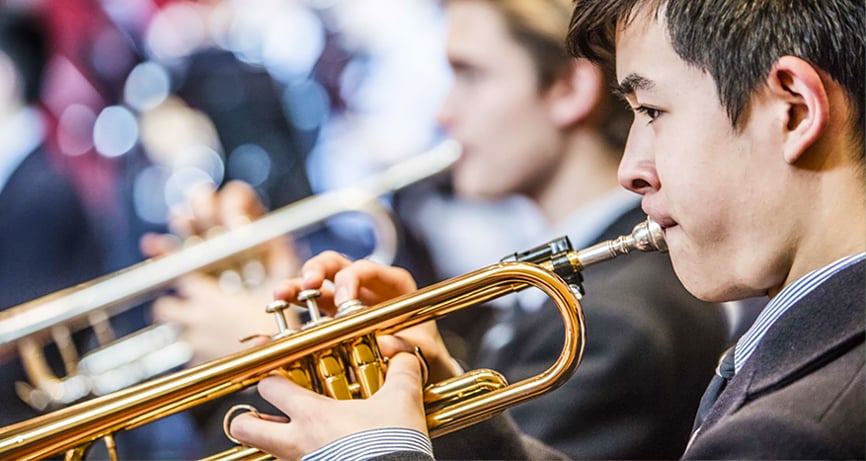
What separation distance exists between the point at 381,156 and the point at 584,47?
0.79m

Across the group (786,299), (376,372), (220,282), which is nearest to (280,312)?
(376,372)

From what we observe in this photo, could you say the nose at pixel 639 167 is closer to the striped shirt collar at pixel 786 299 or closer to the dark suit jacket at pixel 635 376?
the striped shirt collar at pixel 786 299

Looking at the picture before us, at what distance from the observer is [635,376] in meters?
1.37

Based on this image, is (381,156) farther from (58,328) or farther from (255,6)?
(58,328)

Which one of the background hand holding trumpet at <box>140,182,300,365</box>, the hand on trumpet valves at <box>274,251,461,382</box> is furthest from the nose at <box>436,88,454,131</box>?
the hand on trumpet valves at <box>274,251,461,382</box>

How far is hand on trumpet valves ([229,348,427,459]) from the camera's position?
0.88 metres

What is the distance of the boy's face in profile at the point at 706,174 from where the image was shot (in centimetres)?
80

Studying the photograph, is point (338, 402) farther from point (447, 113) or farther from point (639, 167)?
point (447, 113)

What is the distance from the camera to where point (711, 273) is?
0.84m

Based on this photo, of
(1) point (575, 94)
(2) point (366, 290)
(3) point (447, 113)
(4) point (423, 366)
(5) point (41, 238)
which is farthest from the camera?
(5) point (41, 238)

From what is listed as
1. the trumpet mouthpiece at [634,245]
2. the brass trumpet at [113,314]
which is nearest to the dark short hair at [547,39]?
the brass trumpet at [113,314]

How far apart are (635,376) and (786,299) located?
60 centimetres

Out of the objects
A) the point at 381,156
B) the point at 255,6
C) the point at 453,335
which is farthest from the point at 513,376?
the point at 255,6

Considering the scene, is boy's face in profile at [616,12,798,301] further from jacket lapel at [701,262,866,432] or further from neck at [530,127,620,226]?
neck at [530,127,620,226]
